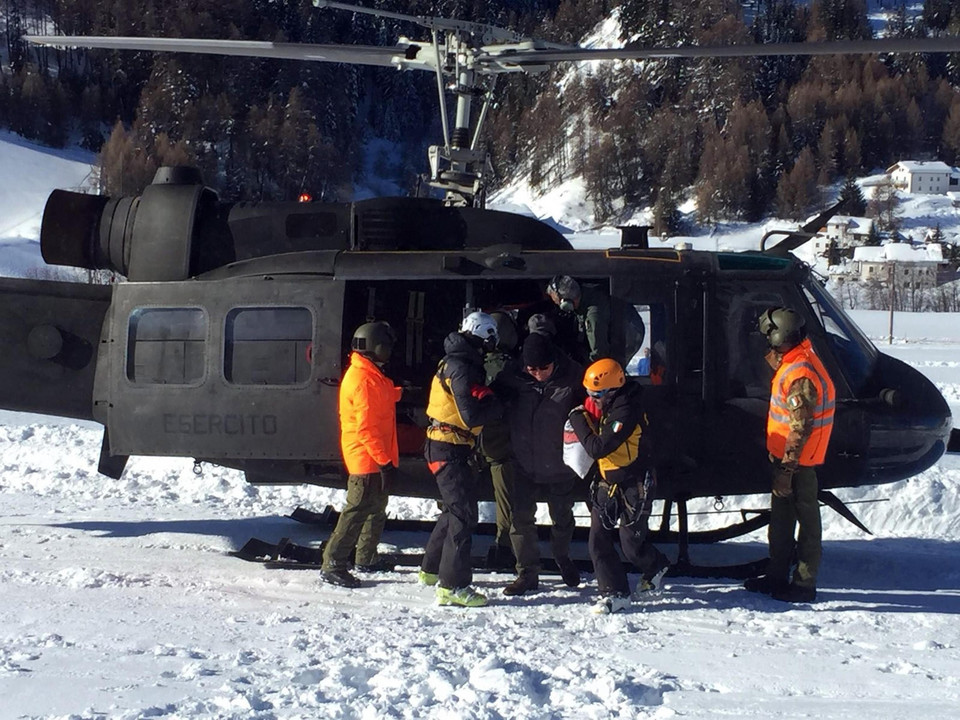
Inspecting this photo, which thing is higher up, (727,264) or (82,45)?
(82,45)

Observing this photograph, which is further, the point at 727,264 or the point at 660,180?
the point at 660,180

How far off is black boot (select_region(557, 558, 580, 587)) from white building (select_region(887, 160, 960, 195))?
7764 cm

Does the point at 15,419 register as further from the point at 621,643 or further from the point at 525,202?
the point at 525,202

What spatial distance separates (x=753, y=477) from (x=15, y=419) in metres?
8.97

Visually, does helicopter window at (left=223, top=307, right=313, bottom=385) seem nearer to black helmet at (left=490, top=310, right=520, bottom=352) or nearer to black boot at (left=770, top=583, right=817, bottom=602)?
black helmet at (left=490, top=310, right=520, bottom=352)

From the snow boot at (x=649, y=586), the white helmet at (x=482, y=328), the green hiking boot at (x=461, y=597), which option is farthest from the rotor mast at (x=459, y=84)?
the snow boot at (x=649, y=586)

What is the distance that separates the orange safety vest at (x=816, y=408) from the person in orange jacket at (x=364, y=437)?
2.26 meters

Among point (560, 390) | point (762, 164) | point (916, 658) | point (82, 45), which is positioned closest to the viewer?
point (916, 658)

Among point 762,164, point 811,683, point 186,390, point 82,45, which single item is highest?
point 762,164

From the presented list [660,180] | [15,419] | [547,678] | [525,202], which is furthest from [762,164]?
[547,678]

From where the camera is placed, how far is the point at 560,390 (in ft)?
18.5

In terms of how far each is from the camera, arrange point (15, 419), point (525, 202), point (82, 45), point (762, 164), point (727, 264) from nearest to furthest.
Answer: point (727, 264)
point (82, 45)
point (15, 419)
point (525, 202)
point (762, 164)

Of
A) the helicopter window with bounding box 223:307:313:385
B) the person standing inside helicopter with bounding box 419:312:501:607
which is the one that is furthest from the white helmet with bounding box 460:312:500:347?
the helicopter window with bounding box 223:307:313:385

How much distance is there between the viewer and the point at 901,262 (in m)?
48.2
